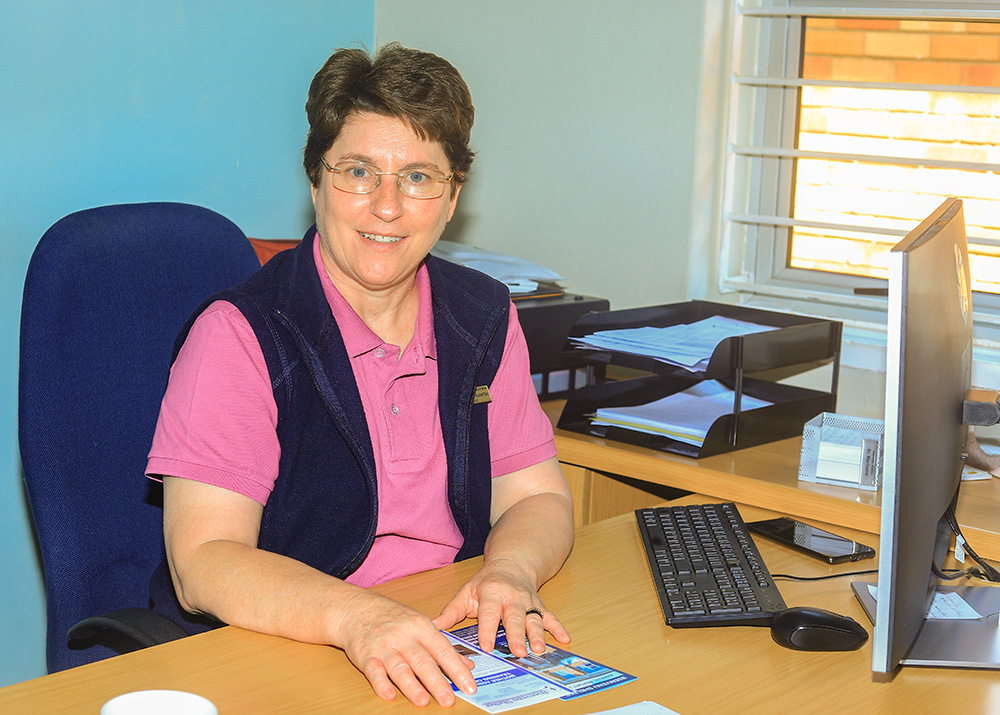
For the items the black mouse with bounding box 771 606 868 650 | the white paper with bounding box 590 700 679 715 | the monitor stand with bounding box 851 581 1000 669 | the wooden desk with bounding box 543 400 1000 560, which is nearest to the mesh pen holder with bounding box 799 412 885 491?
the wooden desk with bounding box 543 400 1000 560

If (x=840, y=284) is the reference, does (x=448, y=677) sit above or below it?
below

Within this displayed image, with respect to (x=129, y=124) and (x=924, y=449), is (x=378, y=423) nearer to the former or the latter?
(x=924, y=449)

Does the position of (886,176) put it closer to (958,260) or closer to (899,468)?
(958,260)

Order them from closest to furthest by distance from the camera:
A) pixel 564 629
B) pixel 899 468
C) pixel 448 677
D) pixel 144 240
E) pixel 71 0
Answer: pixel 899 468, pixel 448 677, pixel 564 629, pixel 144 240, pixel 71 0

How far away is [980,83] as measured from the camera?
2.04 m

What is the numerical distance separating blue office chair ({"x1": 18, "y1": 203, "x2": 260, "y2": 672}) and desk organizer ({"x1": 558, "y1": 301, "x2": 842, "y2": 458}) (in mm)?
712

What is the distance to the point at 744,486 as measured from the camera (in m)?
1.69

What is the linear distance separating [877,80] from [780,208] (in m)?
0.33

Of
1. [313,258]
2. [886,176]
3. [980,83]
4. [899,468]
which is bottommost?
[899,468]

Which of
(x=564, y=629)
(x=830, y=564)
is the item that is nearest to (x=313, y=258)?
(x=564, y=629)

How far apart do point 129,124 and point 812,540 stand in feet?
4.75

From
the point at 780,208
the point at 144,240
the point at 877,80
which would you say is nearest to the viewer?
the point at 144,240

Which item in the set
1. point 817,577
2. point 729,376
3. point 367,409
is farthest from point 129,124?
point 817,577

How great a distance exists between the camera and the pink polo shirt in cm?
130
